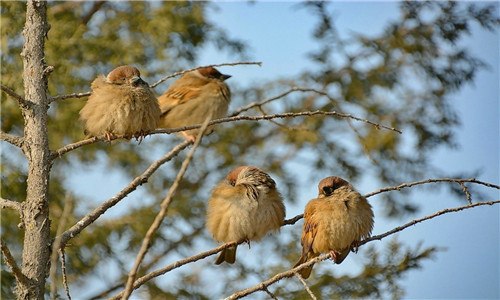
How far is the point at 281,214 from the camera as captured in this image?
17.6 ft

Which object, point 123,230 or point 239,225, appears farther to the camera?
point 123,230

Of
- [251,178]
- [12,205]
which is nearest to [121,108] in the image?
[251,178]

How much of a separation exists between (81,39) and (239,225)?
5445 mm

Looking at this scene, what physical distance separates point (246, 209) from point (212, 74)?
2.85 meters

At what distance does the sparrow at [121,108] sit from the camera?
514 cm

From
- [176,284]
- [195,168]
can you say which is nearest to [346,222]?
[176,284]

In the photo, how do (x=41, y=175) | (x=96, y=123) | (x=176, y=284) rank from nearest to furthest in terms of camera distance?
(x=41, y=175), (x=96, y=123), (x=176, y=284)

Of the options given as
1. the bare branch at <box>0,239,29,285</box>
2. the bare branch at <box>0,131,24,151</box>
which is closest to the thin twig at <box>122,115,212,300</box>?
the bare branch at <box>0,239,29,285</box>

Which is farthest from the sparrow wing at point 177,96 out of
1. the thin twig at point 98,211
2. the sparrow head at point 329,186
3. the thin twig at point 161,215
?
the thin twig at point 161,215

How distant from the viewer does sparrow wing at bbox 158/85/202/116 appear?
750 centimetres

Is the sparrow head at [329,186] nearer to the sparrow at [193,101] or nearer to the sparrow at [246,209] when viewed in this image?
the sparrow at [246,209]

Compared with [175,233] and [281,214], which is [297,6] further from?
[281,214]

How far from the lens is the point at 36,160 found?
3930 mm

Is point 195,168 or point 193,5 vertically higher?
point 193,5
